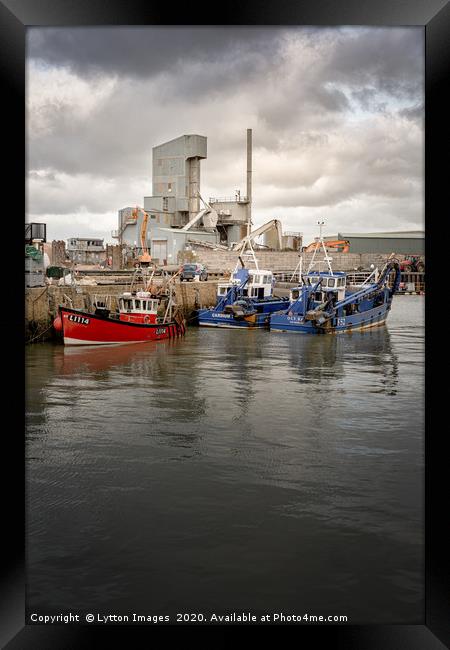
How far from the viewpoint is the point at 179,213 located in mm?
56844

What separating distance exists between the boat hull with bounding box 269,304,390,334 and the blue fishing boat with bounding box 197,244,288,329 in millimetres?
1698

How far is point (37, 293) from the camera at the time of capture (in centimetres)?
2345

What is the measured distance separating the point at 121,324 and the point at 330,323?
10335mm

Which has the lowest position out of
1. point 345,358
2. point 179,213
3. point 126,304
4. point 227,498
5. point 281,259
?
point 227,498

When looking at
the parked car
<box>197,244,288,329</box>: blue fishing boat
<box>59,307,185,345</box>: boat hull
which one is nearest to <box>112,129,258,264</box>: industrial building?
the parked car

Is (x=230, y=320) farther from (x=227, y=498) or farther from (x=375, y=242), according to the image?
(x=375, y=242)

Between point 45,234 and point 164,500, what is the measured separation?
7111 mm

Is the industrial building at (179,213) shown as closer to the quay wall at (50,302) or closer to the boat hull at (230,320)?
the boat hull at (230,320)

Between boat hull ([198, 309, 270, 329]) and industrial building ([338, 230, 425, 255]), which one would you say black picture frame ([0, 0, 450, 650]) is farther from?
industrial building ([338, 230, 425, 255])

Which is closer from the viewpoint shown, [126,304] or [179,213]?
[126,304]

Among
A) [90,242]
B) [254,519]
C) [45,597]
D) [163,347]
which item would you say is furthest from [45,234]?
[90,242]

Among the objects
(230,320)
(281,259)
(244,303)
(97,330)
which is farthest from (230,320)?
(281,259)

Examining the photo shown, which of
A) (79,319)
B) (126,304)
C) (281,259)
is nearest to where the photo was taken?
(79,319)
